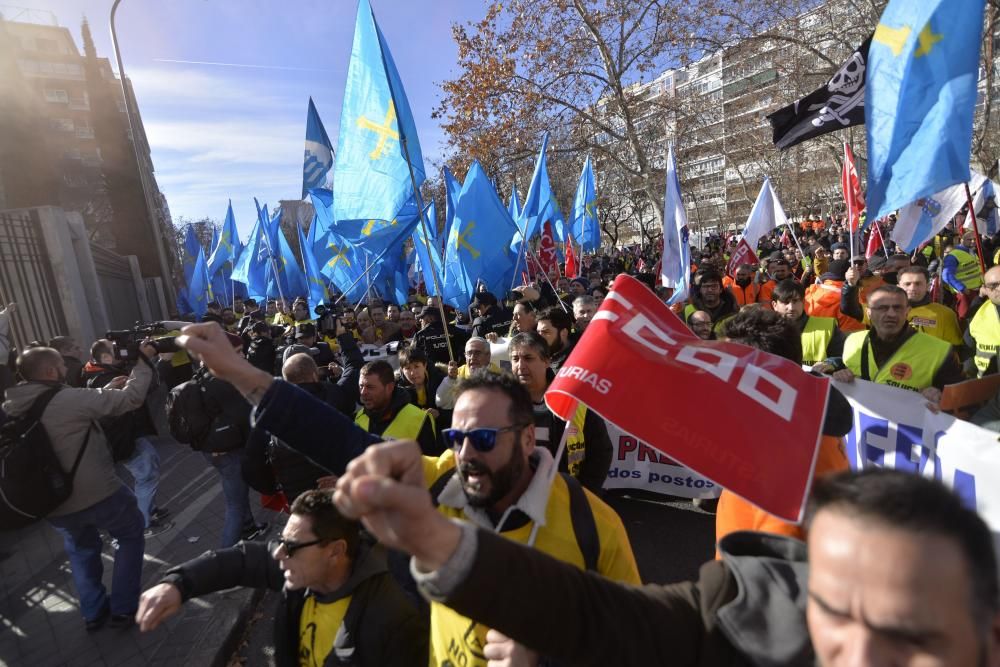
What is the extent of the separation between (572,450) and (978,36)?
11.2 ft

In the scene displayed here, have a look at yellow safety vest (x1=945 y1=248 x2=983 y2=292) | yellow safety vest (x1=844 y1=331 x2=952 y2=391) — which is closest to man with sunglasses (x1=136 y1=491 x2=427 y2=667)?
yellow safety vest (x1=844 y1=331 x2=952 y2=391)

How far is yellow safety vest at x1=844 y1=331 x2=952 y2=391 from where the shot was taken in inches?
124

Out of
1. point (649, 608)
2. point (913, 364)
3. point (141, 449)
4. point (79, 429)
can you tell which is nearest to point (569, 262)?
point (141, 449)

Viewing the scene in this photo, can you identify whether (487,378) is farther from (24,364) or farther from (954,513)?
(24,364)

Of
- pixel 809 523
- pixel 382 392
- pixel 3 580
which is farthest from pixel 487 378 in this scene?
pixel 3 580

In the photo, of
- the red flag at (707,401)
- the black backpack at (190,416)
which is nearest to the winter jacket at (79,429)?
the black backpack at (190,416)

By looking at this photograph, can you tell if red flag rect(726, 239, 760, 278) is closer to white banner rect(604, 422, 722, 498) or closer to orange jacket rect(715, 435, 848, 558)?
white banner rect(604, 422, 722, 498)

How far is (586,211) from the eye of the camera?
12781 mm

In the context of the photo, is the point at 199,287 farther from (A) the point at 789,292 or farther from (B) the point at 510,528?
(B) the point at 510,528

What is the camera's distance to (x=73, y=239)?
9.63 metres

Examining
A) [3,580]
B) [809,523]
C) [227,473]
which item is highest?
[809,523]

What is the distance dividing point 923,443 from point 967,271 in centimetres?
502

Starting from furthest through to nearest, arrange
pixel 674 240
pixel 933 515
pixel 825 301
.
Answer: pixel 674 240
pixel 825 301
pixel 933 515

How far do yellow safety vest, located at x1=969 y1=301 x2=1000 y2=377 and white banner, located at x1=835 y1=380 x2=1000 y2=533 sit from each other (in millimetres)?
1230
